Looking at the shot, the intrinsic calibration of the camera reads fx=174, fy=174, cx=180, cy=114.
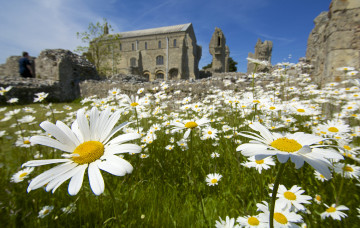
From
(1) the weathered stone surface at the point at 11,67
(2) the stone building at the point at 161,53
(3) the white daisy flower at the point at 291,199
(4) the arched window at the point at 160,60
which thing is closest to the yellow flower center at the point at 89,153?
(3) the white daisy flower at the point at 291,199

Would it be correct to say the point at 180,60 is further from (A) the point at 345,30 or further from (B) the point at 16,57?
(A) the point at 345,30

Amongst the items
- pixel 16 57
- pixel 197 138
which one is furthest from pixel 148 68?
pixel 197 138

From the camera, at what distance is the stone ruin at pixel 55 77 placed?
9.08 m

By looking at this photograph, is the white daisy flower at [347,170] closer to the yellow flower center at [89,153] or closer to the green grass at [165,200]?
the green grass at [165,200]

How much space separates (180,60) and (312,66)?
2725 centimetres

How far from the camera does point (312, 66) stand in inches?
231

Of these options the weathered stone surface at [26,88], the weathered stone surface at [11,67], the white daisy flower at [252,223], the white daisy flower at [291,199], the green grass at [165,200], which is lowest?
the green grass at [165,200]

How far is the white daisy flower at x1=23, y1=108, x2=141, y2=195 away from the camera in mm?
587

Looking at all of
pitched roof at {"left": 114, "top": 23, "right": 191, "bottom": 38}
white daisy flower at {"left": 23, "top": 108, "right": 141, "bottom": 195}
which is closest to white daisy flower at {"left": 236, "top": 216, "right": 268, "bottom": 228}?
white daisy flower at {"left": 23, "top": 108, "right": 141, "bottom": 195}

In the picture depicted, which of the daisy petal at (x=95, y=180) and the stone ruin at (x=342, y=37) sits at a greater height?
the stone ruin at (x=342, y=37)

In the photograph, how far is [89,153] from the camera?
70 cm

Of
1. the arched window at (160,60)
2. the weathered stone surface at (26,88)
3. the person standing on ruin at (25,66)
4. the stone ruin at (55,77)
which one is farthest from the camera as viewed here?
the arched window at (160,60)

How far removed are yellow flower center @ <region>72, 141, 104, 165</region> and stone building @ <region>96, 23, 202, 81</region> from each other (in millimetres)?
30929

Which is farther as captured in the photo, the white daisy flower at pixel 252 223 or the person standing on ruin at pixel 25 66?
the person standing on ruin at pixel 25 66
